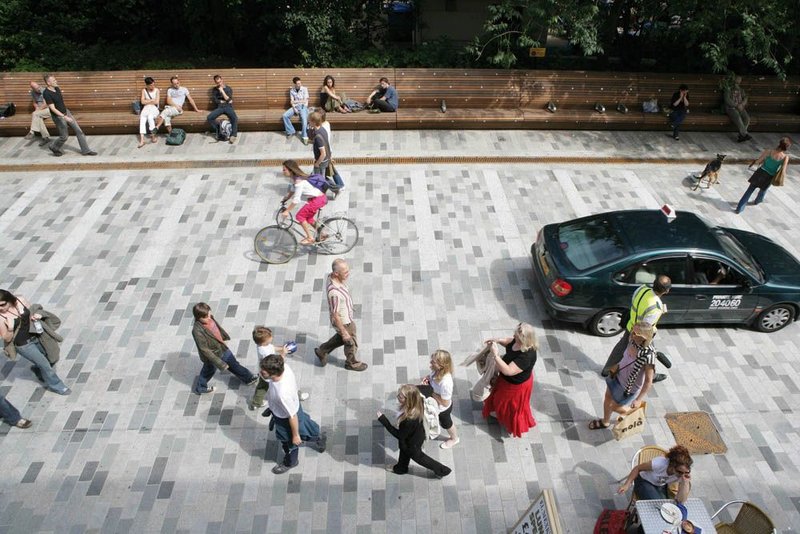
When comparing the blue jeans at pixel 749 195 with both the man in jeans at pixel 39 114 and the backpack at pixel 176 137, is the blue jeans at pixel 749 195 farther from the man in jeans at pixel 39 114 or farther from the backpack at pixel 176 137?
the man in jeans at pixel 39 114

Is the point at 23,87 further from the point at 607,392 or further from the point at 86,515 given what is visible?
the point at 607,392

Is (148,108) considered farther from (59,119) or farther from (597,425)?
(597,425)

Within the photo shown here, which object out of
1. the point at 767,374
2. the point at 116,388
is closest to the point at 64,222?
the point at 116,388

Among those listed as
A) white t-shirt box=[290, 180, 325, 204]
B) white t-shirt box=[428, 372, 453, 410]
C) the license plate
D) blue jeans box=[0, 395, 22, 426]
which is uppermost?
white t-shirt box=[290, 180, 325, 204]

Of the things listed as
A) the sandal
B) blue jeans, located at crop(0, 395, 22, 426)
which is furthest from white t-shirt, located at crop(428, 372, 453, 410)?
blue jeans, located at crop(0, 395, 22, 426)

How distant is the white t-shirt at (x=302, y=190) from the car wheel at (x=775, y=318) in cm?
702

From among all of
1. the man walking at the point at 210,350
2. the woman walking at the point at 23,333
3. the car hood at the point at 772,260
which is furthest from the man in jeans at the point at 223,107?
the car hood at the point at 772,260

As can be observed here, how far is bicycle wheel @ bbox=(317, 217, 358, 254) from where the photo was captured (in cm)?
978

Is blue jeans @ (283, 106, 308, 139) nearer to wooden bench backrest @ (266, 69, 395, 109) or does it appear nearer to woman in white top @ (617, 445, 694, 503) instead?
wooden bench backrest @ (266, 69, 395, 109)

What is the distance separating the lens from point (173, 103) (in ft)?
44.7

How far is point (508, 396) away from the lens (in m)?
6.62

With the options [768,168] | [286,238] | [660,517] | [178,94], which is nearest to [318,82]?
[178,94]

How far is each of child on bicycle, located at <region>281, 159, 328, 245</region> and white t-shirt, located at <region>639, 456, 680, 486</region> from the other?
5.99m

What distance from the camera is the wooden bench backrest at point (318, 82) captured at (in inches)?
554
